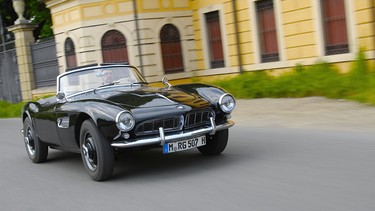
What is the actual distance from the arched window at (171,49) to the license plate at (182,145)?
44.6 feet

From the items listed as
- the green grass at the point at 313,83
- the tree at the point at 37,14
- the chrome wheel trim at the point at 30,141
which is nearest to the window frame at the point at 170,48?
the green grass at the point at 313,83

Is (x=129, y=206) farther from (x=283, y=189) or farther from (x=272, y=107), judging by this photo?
(x=272, y=107)

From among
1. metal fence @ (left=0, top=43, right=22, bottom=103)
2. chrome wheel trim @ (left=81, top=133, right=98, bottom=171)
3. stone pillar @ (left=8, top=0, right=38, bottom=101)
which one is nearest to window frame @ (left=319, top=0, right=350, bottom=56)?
chrome wheel trim @ (left=81, top=133, right=98, bottom=171)

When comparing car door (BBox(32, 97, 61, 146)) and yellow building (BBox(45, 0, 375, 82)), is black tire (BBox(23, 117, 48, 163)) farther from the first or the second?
yellow building (BBox(45, 0, 375, 82))

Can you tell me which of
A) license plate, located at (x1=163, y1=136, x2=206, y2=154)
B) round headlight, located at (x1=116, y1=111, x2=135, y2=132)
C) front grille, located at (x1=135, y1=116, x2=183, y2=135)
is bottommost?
license plate, located at (x1=163, y1=136, x2=206, y2=154)

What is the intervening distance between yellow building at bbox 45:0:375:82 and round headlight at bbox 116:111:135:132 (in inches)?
403

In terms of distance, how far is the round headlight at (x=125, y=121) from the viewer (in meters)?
5.94

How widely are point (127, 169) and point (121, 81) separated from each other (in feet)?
4.61

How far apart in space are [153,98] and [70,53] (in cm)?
1499

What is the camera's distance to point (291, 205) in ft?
15.1

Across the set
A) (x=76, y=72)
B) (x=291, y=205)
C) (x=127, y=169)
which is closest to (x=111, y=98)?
(x=127, y=169)

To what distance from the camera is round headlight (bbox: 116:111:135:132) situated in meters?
5.94

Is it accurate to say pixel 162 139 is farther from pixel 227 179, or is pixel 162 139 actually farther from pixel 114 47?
pixel 114 47

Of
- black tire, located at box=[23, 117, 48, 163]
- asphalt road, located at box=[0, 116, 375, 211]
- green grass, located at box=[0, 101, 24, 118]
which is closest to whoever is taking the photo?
asphalt road, located at box=[0, 116, 375, 211]
